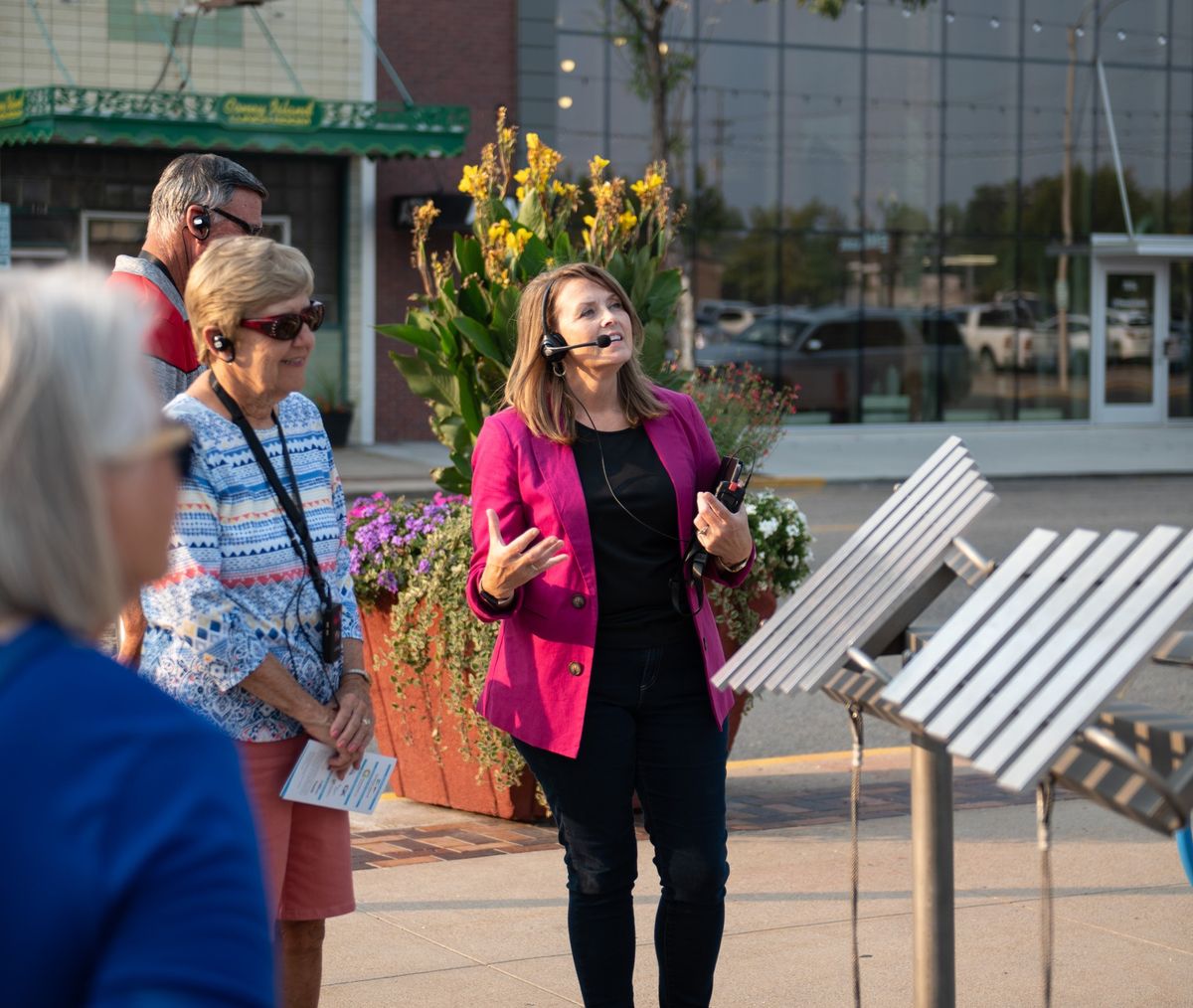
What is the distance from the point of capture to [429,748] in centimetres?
614

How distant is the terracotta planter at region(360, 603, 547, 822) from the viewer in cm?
596

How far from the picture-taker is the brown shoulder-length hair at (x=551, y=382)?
3.71 metres

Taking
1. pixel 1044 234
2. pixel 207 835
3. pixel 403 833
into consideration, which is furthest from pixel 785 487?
pixel 207 835

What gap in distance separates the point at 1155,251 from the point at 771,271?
690 centimetres

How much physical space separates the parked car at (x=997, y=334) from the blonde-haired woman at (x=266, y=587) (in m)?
25.4

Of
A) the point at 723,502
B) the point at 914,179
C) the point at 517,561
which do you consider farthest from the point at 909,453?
the point at 517,561

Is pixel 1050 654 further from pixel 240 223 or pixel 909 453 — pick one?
pixel 909 453

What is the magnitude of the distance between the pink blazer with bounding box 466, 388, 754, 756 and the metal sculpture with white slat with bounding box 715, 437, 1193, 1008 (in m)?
0.63

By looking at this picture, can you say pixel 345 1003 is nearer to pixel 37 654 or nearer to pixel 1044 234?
pixel 37 654

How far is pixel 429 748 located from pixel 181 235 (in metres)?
2.75

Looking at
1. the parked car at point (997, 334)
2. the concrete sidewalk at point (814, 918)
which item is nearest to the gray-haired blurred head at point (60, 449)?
the concrete sidewalk at point (814, 918)

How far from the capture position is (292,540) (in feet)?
10.6

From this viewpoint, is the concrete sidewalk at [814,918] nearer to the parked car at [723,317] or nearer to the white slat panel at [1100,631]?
the white slat panel at [1100,631]

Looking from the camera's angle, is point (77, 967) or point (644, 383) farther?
point (644, 383)
